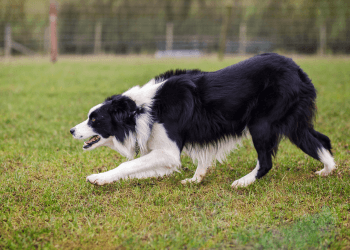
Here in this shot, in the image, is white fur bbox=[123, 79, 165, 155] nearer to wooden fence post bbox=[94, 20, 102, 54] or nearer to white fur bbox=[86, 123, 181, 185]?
white fur bbox=[86, 123, 181, 185]

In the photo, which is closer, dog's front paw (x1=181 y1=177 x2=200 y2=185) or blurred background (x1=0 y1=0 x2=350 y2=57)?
dog's front paw (x1=181 y1=177 x2=200 y2=185)

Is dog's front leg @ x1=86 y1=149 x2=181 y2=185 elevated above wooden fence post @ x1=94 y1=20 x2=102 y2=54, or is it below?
below

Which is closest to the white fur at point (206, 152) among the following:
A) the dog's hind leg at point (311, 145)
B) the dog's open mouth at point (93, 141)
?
the dog's hind leg at point (311, 145)

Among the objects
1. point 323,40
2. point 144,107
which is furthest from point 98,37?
point 144,107

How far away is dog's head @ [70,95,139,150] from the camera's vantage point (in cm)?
304

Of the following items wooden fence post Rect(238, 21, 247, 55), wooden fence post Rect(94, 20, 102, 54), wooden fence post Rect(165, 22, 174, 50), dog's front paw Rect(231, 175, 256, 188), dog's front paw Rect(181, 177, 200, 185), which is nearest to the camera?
dog's front paw Rect(231, 175, 256, 188)

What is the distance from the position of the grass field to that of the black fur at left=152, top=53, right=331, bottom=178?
48 centimetres

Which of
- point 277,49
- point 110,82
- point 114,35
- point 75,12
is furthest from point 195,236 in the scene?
point 75,12

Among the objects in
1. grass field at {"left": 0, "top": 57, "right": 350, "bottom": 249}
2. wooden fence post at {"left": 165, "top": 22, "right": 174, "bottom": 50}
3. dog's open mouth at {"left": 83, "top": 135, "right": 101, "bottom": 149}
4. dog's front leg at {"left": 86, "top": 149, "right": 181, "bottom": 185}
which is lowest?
grass field at {"left": 0, "top": 57, "right": 350, "bottom": 249}

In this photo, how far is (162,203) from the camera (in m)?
2.85

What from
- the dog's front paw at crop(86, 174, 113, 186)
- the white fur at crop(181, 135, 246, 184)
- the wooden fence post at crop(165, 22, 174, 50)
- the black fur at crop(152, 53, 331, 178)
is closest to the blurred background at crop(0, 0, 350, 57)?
the wooden fence post at crop(165, 22, 174, 50)

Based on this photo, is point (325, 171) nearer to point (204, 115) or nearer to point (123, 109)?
point (204, 115)

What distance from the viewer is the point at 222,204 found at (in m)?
2.81

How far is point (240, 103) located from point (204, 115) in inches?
14.4
